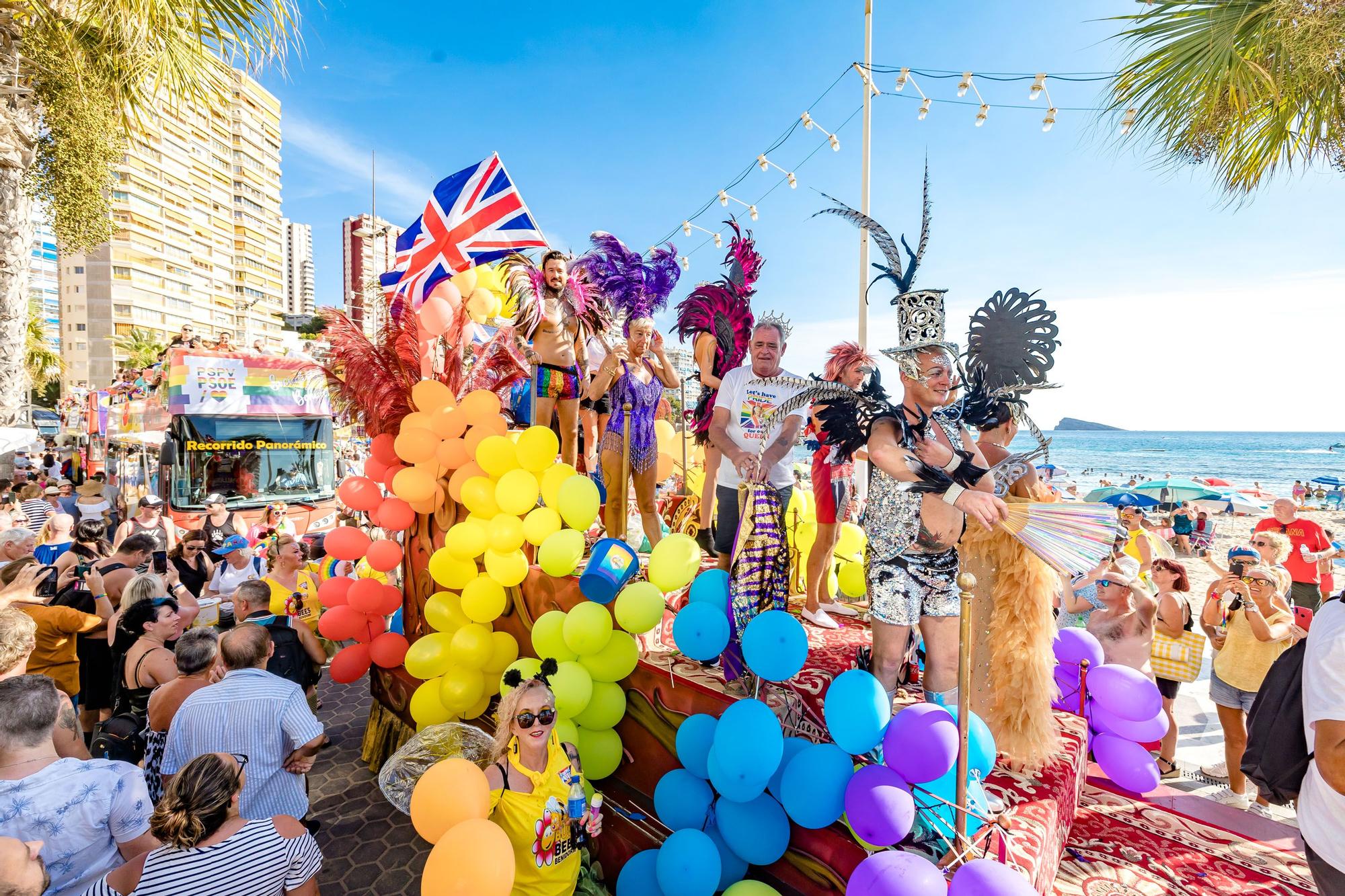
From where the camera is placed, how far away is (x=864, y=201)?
943 centimetres

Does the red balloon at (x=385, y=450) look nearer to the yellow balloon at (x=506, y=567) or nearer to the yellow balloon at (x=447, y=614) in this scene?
the yellow balloon at (x=447, y=614)

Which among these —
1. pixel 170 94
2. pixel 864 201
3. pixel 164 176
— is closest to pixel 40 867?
pixel 170 94

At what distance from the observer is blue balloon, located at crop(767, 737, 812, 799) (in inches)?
108

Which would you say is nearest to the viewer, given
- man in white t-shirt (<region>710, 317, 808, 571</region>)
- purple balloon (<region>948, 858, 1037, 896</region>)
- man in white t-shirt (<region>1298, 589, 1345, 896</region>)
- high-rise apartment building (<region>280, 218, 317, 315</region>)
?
man in white t-shirt (<region>1298, 589, 1345, 896</region>)

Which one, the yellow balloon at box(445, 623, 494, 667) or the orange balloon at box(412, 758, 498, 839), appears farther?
the yellow balloon at box(445, 623, 494, 667)

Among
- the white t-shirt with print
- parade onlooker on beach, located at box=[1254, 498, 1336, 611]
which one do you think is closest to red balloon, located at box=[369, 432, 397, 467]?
the white t-shirt with print

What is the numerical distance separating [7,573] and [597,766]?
4.21 meters

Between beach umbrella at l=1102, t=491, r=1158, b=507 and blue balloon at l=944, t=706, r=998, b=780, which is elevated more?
blue balloon at l=944, t=706, r=998, b=780

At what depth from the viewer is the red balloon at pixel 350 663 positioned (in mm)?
5000

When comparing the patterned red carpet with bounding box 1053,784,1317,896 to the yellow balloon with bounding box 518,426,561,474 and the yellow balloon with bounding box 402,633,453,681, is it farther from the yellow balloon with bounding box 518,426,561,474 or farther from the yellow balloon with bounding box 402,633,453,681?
the yellow balloon with bounding box 402,633,453,681

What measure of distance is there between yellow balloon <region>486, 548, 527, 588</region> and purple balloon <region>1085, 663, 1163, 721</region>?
12.3 feet

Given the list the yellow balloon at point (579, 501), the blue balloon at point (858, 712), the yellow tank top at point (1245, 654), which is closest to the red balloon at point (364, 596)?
the yellow balloon at point (579, 501)

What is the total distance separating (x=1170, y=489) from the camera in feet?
59.8

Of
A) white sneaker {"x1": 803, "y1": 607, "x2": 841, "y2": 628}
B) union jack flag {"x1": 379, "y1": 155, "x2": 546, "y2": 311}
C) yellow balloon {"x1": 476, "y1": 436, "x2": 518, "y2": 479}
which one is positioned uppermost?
union jack flag {"x1": 379, "y1": 155, "x2": 546, "y2": 311}
